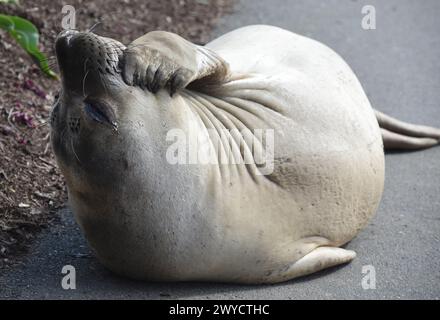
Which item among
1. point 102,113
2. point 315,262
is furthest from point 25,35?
point 315,262

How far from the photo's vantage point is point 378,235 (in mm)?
4574

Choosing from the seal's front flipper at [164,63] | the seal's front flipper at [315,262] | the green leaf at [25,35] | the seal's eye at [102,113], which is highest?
the green leaf at [25,35]

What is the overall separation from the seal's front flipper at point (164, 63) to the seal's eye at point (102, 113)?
0.15 meters

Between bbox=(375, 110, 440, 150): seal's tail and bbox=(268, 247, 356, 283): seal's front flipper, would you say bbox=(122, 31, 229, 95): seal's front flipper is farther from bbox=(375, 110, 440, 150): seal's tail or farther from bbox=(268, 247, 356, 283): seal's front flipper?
bbox=(375, 110, 440, 150): seal's tail

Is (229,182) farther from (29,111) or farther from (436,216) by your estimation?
(29,111)

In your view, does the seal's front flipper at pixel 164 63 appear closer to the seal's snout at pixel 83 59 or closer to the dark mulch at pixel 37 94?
the seal's snout at pixel 83 59

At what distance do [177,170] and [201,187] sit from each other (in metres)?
0.13

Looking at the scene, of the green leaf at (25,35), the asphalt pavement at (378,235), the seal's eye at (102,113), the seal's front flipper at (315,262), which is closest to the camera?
the seal's eye at (102,113)

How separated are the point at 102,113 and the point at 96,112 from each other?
0.08 feet

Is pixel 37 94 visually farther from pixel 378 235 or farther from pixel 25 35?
pixel 378 235

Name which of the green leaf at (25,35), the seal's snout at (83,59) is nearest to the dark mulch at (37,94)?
the green leaf at (25,35)

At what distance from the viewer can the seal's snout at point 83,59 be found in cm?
350

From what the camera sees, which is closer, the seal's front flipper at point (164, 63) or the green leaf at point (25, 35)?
the seal's front flipper at point (164, 63)

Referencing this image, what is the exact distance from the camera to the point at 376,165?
4.32 metres
